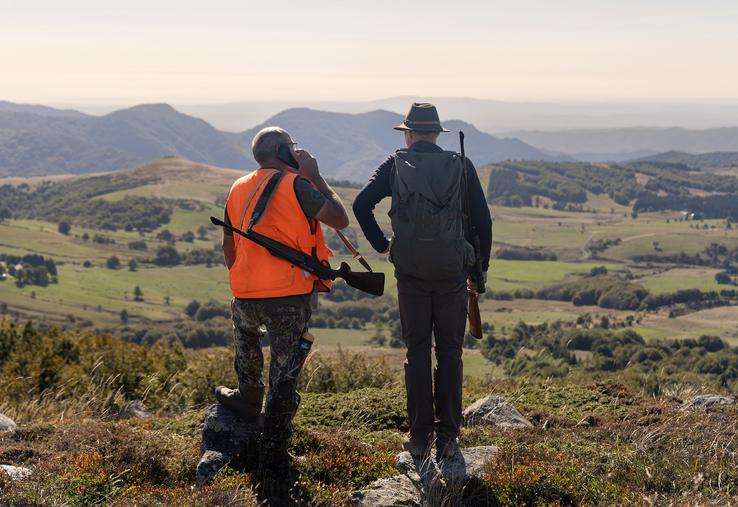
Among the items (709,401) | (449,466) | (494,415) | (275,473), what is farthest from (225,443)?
(709,401)

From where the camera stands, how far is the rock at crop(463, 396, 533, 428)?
7.77 meters

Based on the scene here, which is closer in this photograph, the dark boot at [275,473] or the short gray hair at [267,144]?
the dark boot at [275,473]

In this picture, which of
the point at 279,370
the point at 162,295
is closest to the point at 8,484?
the point at 279,370

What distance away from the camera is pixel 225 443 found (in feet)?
20.1

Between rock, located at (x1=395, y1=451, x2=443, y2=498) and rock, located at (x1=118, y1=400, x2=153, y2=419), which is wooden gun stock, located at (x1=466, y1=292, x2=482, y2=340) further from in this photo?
rock, located at (x1=118, y1=400, x2=153, y2=419)

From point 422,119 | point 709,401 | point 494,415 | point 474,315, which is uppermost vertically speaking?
point 422,119

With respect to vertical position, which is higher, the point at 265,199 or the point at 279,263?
the point at 265,199

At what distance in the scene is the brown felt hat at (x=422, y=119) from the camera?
6336mm

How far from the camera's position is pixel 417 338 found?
6.24 metres

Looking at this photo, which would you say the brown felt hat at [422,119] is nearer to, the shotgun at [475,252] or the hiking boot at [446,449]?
the shotgun at [475,252]

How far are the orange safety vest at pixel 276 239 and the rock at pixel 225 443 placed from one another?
3.97ft

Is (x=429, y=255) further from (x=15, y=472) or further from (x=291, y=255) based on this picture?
(x=15, y=472)

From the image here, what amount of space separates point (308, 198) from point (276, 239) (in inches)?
18.4

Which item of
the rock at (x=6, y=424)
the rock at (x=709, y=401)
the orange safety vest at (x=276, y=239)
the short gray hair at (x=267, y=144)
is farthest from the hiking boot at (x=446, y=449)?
the rock at (x=6, y=424)
